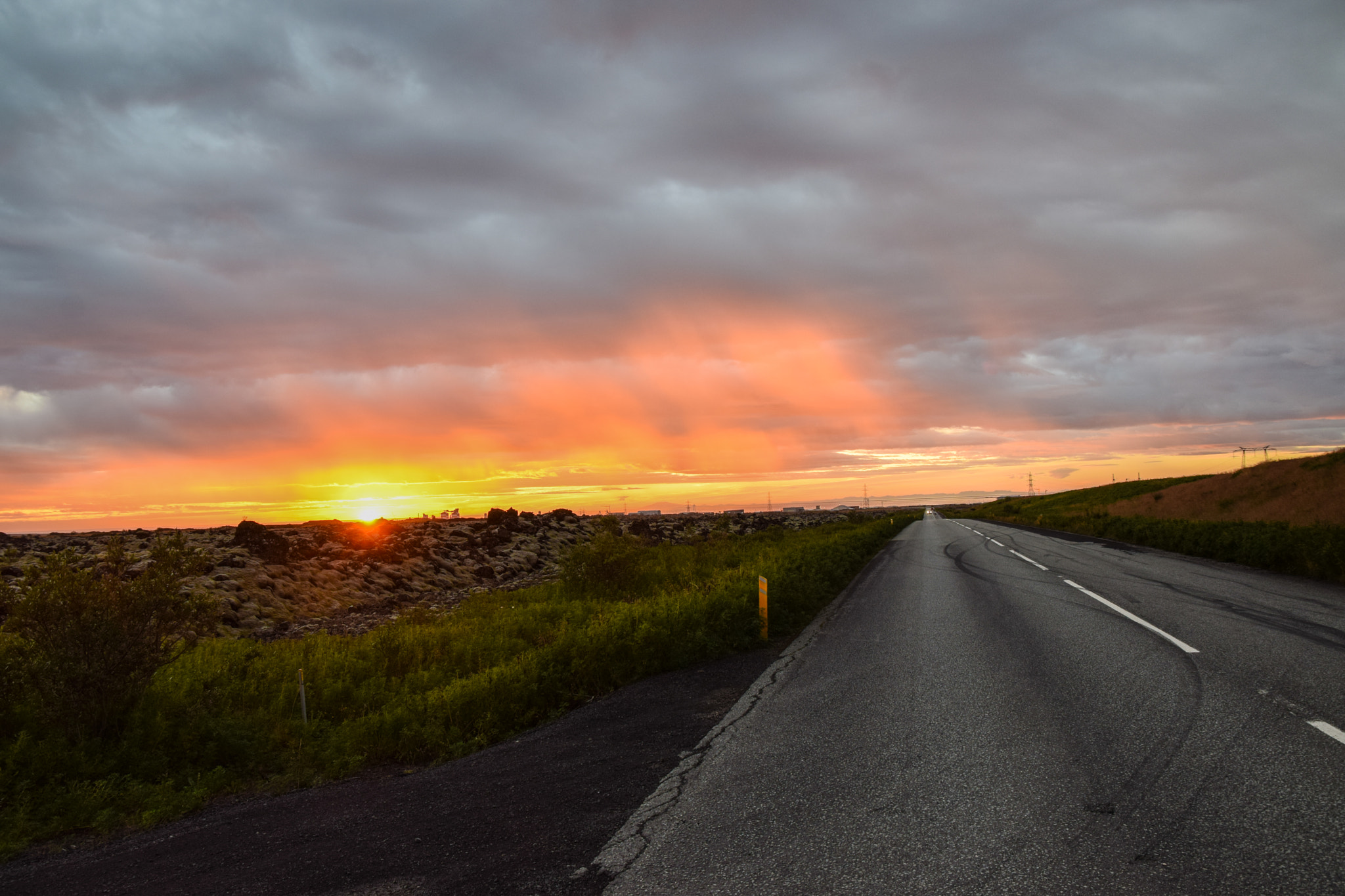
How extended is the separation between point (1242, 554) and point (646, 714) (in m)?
22.5

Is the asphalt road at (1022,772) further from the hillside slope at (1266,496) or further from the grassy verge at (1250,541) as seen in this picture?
the hillside slope at (1266,496)

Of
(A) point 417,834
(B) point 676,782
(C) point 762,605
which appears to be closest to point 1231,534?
(C) point 762,605

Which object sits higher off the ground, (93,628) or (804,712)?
(93,628)

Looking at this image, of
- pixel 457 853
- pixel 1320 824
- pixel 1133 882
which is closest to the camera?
pixel 1133 882

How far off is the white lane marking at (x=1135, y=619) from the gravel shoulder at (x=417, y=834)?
6937mm

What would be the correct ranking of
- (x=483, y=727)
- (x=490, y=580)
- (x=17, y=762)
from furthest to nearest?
1. (x=490, y=580)
2. (x=483, y=727)
3. (x=17, y=762)

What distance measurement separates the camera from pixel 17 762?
652 cm

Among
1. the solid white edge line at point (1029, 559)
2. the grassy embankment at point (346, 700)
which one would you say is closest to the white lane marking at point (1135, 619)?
the solid white edge line at point (1029, 559)

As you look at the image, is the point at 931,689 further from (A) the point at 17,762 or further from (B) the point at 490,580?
(B) the point at 490,580

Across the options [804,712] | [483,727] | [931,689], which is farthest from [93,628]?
[931,689]

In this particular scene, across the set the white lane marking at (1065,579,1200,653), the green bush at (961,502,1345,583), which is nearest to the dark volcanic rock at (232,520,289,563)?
the white lane marking at (1065,579,1200,653)

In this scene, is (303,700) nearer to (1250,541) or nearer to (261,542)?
(261,542)

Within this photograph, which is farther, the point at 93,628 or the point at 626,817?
the point at 93,628

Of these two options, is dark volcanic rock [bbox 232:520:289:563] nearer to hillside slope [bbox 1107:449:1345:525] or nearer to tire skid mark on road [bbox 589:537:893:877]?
tire skid mark on road [bbox 589:537:893:877]
